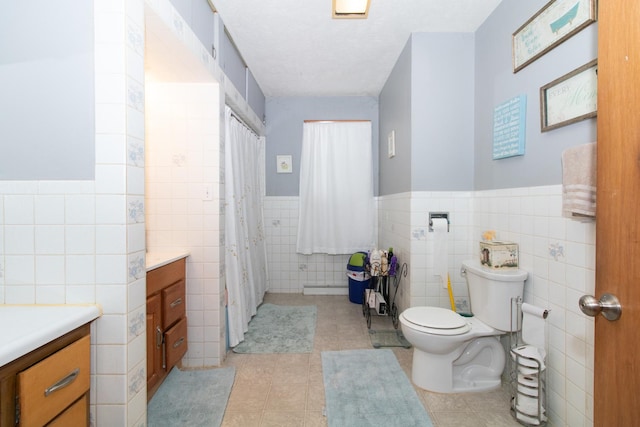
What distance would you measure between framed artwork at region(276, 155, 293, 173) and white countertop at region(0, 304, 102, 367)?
272 centimetres

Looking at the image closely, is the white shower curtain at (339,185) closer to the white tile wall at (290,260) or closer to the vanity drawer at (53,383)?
the white tile wall at (290,260)

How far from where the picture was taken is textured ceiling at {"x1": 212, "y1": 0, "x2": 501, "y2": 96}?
1.92 metres

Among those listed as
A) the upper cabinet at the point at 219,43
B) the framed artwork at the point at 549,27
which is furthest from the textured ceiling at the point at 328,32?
the framed artwork at the point at 549,27

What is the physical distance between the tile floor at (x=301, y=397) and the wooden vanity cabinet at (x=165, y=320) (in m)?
0.42

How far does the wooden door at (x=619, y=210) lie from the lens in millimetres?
661

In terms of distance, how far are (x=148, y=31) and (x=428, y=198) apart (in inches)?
77.4

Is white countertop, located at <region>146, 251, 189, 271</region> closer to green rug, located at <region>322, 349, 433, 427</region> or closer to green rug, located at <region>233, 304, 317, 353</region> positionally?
green rug, located at <region>233, 304, 317, 353</region>

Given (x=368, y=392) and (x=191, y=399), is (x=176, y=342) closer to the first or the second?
(x=191, y=399)

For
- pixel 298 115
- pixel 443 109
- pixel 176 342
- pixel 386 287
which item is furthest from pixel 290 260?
pixel 443 109

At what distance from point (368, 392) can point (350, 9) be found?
2328 mm

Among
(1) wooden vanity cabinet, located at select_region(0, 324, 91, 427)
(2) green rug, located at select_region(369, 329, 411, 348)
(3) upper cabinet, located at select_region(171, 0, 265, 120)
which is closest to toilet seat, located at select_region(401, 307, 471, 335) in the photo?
(2) green rug, located at select_region(369, 329, 411, 348)

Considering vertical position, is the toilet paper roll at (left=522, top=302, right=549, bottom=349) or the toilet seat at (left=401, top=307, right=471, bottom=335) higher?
the toilet paper roll at (left=522, top=302, right=549, bottom=349)

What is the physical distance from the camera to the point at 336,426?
4.85 feet

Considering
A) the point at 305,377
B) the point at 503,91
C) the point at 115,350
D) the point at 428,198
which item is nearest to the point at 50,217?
the point at 115,350
